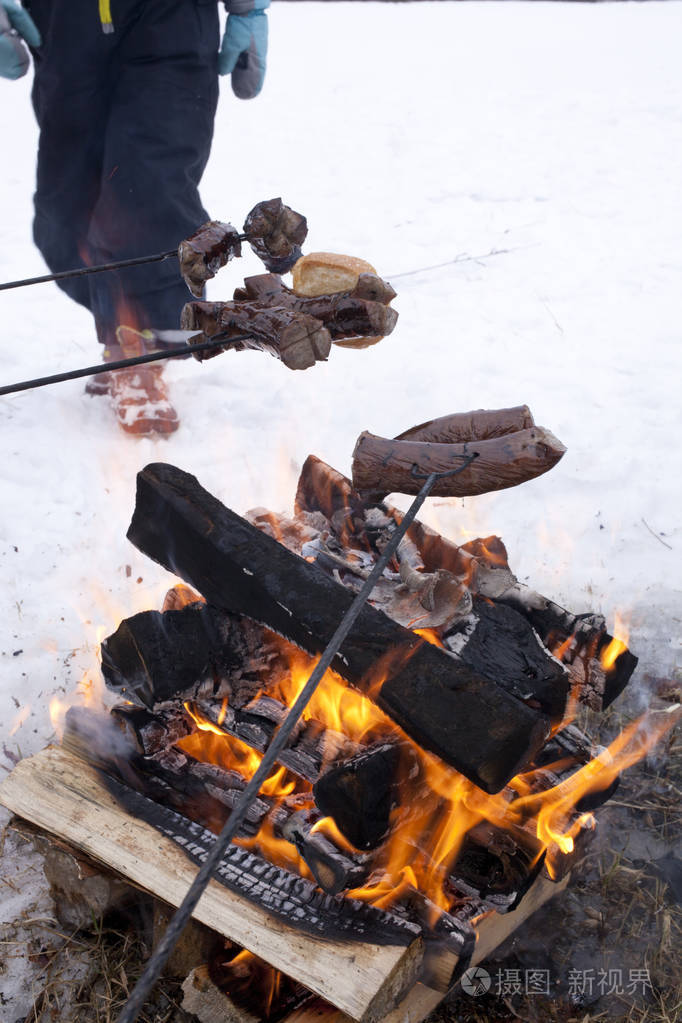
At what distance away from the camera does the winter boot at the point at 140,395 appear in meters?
4.52

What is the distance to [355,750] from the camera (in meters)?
2.37

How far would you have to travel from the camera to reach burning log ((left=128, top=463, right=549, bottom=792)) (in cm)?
212

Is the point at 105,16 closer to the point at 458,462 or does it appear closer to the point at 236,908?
the point at 458,462

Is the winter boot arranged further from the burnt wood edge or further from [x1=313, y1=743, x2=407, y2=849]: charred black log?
[x1=313, y1=743, x2=407, y2=849]: charred black log

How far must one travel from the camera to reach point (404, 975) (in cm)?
202

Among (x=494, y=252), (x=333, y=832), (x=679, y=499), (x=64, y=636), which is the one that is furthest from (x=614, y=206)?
(x=333, y=832)

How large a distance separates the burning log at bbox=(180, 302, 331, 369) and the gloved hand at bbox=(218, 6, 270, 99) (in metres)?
2.66

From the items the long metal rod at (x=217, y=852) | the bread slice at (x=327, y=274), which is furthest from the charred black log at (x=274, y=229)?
the long metal rod at (x=217, y=852)

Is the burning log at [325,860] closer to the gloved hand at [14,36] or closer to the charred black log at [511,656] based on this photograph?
the charred black log at [511,656]

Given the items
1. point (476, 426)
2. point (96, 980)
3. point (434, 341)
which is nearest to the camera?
point (476, 426)

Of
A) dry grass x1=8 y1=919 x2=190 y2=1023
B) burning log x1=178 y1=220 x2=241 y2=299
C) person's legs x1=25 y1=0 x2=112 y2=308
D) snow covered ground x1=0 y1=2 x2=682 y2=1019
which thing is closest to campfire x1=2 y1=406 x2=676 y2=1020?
dry grass x1=8 y1=919 x2=190 y2=1023

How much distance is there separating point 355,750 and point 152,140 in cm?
332

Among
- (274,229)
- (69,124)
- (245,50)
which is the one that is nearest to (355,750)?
(274,229)

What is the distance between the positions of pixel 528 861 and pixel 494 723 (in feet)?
1.31
